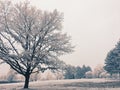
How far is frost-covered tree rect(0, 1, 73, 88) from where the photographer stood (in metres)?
42.7

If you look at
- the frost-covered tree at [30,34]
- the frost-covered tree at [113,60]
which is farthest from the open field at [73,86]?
the frost-covered tree at [113,60]

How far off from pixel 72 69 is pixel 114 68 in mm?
37366

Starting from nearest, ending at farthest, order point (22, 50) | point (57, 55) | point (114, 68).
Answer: point (22, 50) < point (57, 55) < point (114, 68)

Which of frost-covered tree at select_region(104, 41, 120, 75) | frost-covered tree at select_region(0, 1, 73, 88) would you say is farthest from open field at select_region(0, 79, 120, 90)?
frost-covered tree at select_region(104, 41, 120, 75)

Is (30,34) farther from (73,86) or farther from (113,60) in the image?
(113,60)

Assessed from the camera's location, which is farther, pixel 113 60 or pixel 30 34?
pixel 113 60

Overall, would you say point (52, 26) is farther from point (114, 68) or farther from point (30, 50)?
point (114, 68)

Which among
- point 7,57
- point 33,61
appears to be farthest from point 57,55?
point 7,57

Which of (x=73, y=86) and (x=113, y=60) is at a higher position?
(x=113, y=60)

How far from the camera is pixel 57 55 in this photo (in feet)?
148

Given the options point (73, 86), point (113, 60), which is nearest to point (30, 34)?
point (73, 86)

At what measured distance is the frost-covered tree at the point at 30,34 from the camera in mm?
42688

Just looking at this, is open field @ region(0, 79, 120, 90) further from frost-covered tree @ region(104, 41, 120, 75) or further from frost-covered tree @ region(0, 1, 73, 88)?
frost-covered tree @ region(104, 41, 120, 75)

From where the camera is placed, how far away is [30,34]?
42594mm
